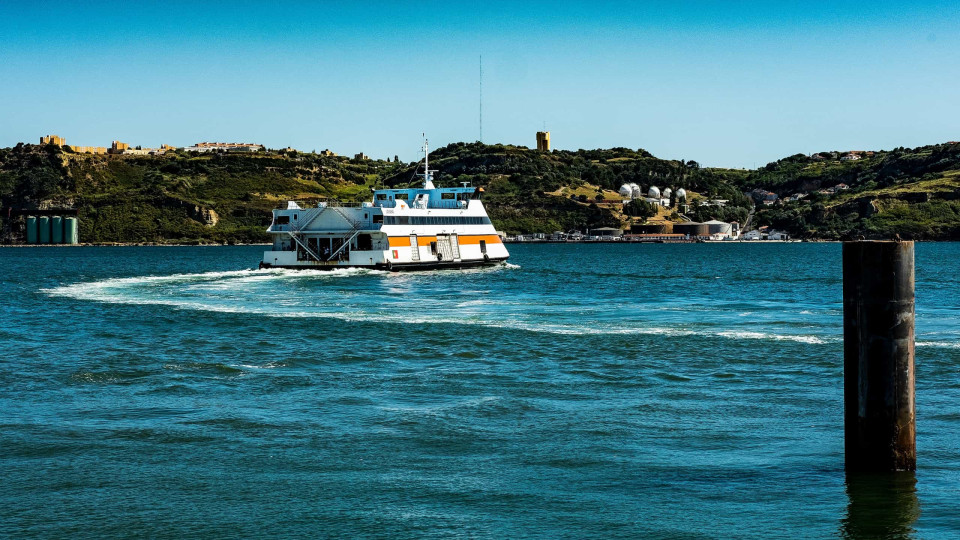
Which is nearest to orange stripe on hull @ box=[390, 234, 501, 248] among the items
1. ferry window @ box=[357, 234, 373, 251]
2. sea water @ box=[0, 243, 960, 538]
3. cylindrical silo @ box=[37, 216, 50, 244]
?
ferry window @ box=[357, 234, 373, 251]

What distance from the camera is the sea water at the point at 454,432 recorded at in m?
11.3

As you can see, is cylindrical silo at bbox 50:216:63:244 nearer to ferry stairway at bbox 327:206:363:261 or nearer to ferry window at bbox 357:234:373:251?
ferry window at bbox 357:234:373:251

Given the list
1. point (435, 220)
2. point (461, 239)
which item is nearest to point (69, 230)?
point (461, 239)

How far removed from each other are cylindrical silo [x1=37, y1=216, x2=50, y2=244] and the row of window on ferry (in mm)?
132281

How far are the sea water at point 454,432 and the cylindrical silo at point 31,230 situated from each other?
171 m

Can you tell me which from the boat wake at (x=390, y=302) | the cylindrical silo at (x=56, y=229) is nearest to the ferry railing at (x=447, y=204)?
the boat wake at (x=390, y=302)

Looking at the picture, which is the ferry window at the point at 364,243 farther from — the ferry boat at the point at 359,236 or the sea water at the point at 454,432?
the sea water at the point at 454,432

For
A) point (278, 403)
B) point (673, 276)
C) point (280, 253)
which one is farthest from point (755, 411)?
point (673, 276)

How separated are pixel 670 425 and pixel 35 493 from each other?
30.2ft

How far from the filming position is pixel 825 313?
36281mm

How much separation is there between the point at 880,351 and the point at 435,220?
2345 inches

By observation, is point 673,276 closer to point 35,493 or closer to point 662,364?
point 662,364

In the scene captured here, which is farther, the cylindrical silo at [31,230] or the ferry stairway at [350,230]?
the cylindrical silo at [31,230]

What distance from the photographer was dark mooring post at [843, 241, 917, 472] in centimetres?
1109
